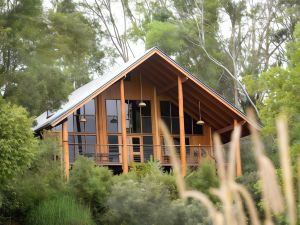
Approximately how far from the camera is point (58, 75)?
839 inches

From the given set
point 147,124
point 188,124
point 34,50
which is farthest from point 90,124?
point 34,50

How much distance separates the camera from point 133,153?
2458cm

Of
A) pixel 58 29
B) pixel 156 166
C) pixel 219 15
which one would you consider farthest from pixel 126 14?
pixel 156 166

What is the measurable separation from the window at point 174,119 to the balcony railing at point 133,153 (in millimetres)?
871

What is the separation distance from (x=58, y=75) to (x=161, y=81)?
188 inches

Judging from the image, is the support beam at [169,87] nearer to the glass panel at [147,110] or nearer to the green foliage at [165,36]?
the glass panel at [147,110]

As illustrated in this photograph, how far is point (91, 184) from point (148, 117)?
778 cm

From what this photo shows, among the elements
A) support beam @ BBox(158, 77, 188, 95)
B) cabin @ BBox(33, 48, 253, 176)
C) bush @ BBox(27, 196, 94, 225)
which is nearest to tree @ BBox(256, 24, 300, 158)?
bush @ BBox(27, 196, 94, 225)

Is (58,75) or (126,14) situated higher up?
(126,14)

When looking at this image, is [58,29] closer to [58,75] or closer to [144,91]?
[58,75]

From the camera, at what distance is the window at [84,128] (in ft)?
79.7

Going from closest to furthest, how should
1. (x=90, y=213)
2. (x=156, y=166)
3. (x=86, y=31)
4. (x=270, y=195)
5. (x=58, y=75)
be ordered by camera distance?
(x=270, y=195) < (x=90, y=213) < (x=156, y=166) < (x=58, y=75) < (x=86, y=31)

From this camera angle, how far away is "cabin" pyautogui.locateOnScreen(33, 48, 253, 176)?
77.3ft

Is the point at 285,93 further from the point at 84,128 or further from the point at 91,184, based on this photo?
the point at 84,128
